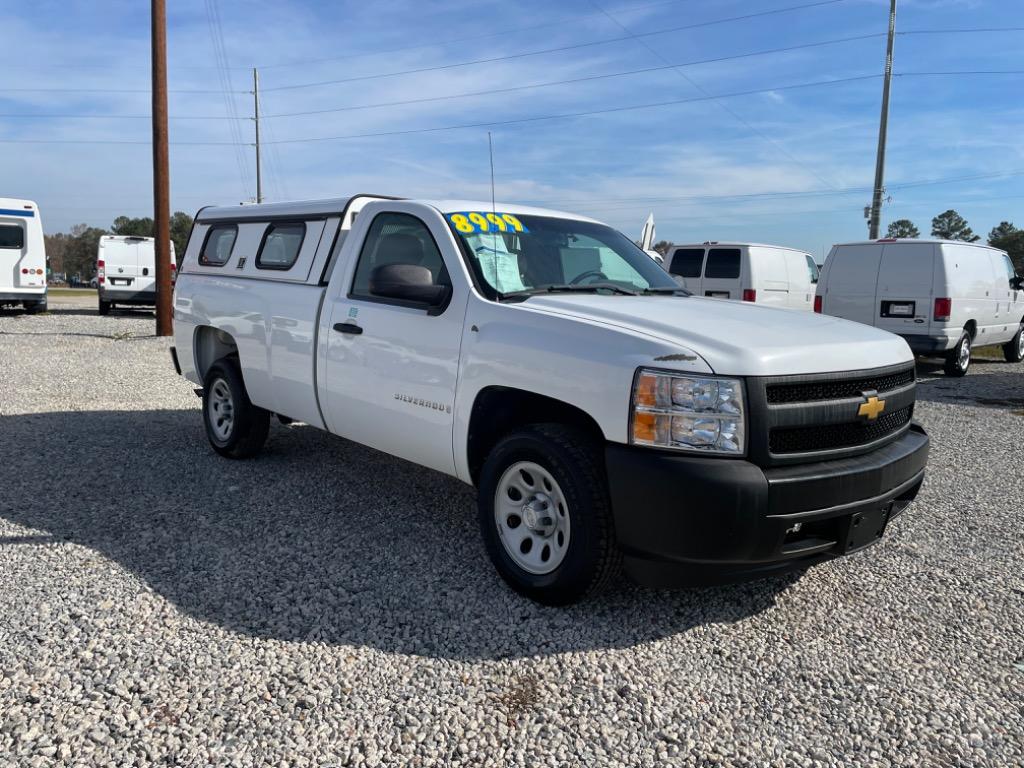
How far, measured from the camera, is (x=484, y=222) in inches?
183

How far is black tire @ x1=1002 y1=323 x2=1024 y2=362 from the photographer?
50.0ft

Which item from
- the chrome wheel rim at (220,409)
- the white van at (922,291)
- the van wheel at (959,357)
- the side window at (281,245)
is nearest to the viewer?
the side window at (281,245)

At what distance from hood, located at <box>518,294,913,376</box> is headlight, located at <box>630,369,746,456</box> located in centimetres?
9

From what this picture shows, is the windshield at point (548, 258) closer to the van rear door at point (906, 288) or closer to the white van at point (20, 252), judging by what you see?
the van rear door at point (906, 288)

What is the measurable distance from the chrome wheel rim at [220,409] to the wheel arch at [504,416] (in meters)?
2.91

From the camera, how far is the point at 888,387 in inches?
153

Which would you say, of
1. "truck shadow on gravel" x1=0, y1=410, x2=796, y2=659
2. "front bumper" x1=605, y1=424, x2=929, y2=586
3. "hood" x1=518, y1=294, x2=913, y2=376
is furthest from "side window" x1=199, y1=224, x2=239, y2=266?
"front bumper" x1=605, y1=424, x2=929, y2=586

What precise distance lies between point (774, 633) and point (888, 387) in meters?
Result: 1.29

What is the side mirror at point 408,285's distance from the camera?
4176 mm

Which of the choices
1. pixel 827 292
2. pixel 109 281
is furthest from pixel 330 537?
pixel 109 281

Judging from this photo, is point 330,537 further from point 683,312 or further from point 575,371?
point 683,312

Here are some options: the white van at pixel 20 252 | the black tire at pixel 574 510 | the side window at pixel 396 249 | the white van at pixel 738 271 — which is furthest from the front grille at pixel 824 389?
the white van at pixel 20 252

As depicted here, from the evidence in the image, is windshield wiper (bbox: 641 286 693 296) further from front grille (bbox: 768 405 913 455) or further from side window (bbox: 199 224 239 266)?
side window (bbox: 199 224 239 266)

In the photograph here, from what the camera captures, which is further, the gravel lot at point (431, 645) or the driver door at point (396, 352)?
the driver door at point (396, 352)
